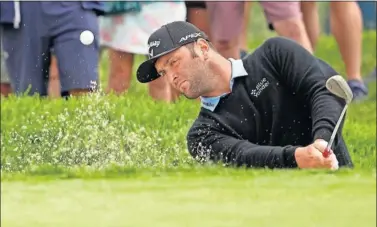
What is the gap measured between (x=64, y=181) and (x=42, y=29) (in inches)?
156

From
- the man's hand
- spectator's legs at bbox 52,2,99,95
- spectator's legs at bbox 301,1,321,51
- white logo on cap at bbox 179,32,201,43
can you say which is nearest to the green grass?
the man's hand

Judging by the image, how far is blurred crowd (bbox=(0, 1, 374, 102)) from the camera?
7.11 m

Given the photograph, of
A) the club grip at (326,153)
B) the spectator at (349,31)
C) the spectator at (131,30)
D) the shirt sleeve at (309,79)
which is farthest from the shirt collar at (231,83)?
the spectator at (349,31)

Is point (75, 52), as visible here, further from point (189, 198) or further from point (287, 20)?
point (189, 198)

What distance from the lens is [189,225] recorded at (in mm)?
2949

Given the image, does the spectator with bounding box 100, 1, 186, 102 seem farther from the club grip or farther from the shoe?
the club grip

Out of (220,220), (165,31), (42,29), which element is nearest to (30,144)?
(42,29)

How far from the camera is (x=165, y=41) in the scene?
4758mm

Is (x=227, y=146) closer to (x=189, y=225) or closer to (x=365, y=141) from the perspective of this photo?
(x=189, y=225)

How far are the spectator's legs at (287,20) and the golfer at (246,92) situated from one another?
2798 mm

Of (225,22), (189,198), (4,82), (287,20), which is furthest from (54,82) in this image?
(189,198)

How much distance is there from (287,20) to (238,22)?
450mm

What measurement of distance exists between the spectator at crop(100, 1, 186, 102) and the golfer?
274cm

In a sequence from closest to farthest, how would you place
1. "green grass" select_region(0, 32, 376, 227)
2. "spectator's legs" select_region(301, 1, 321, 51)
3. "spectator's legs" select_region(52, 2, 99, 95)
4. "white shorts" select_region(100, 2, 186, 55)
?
"green grass" select_region(0, 32, 376, 227) < "spectator's legs" select_region(52, 2, 99, 95) < "white shorts" select_region(100, 2, 186, 55) < "spectator's legs" select_region(301, 1, 321, 51)
